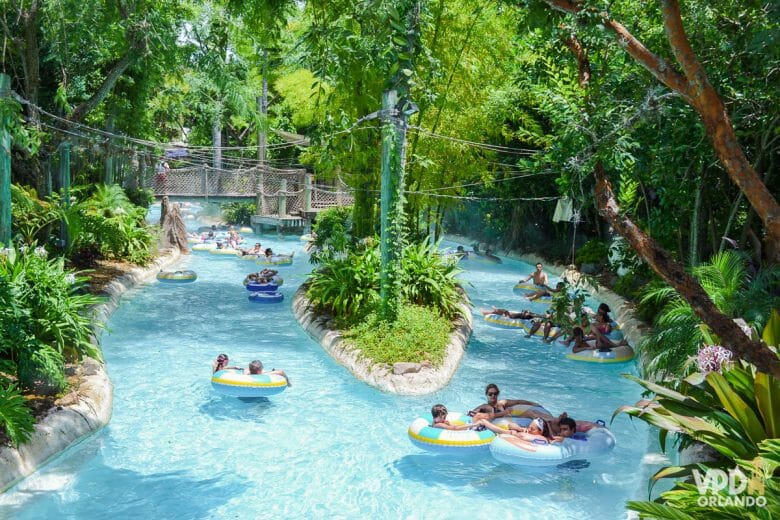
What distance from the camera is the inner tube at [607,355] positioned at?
42.5 ft

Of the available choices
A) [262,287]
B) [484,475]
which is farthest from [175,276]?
[484,475]

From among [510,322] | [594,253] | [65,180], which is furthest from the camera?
[594,253]

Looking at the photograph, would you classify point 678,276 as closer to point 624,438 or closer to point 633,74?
point 624,438

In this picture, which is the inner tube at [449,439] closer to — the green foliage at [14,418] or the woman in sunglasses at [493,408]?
the woman in sunglasses at [493,408]

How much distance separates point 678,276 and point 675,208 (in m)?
8.59

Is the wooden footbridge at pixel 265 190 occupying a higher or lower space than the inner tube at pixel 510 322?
higher

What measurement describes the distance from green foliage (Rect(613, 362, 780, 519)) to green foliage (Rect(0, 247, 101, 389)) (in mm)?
6410

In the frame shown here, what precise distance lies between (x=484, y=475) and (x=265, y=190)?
2366 centimetres

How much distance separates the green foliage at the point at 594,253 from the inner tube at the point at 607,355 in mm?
9343

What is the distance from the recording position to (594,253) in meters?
22.6

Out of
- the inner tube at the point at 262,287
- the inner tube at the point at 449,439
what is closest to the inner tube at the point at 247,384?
the inner tube at the point at 449,439

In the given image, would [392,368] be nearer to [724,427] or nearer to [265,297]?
[724,427]

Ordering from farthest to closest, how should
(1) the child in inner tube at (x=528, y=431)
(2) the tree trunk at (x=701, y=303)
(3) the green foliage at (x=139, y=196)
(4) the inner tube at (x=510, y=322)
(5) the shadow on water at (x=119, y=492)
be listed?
(3) the green foliage at (x=139, y=196), (4) the inner tube at (x=510, y=322), (1) the child in inner tube at (x=528, y=431), (5) the shadow on water at (x=119, y=492), (2) the tree trunk at (x=701, y=303)

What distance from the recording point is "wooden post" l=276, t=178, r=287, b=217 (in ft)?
101
